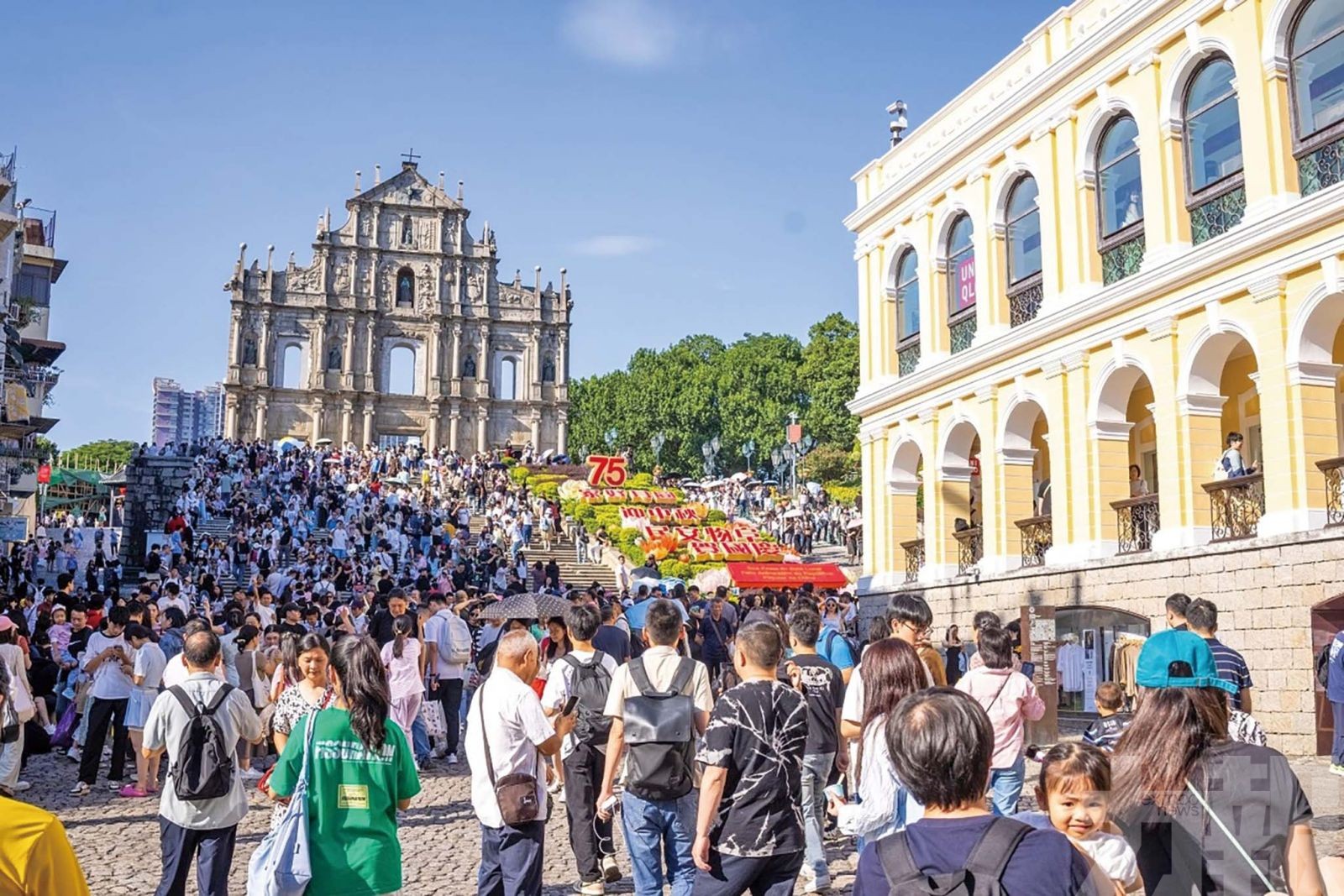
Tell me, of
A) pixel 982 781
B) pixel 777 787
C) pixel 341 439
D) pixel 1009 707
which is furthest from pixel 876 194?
pixel 341 439

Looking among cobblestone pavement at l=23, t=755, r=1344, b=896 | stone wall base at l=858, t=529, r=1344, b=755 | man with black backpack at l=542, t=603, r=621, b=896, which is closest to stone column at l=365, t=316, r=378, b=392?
stone wall base at l=858, t=529, r=1344, b=755

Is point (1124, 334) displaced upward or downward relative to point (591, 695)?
upward

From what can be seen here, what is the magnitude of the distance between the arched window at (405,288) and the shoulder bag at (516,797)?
64102 mm

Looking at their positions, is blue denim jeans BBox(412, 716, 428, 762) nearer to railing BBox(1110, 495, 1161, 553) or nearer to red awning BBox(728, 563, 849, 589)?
railing BBox(1110, 495, 1161, 553)

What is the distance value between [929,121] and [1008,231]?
3.13m

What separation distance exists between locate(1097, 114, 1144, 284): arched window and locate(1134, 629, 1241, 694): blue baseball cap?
1224 cm

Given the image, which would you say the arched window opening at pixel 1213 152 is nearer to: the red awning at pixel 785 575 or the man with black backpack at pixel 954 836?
the red awning at pixel 785 575

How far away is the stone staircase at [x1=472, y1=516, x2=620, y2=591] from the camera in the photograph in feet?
112

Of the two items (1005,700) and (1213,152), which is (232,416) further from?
(1005,700)

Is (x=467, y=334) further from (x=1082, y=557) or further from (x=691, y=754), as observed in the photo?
(x=691, y=754)

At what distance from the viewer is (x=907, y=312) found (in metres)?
Answer: 23.7

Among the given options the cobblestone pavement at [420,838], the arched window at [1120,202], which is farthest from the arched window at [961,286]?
the cobblestone pavement at [420,838]

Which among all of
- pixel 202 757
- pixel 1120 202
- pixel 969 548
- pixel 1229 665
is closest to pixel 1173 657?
pixel 1229 665

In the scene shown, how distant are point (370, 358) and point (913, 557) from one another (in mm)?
47948
